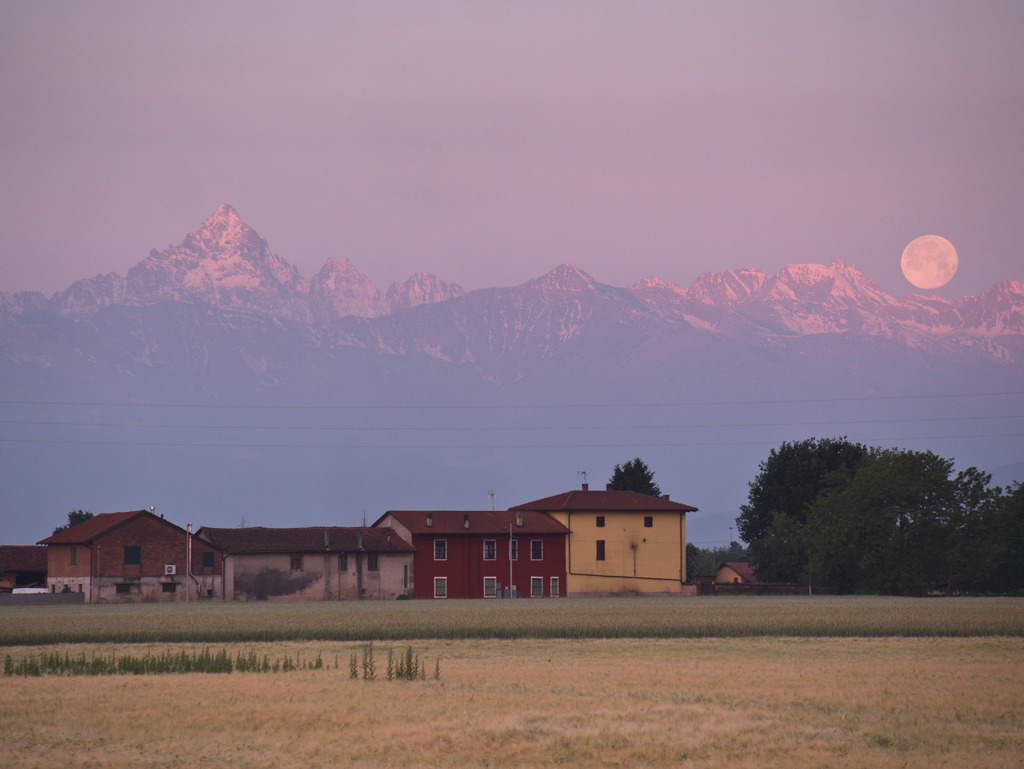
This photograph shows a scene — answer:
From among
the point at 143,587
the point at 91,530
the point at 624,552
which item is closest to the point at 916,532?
the point at 624,552

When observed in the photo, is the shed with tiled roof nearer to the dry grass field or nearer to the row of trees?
the row of trees

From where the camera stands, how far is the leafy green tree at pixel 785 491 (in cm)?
11453

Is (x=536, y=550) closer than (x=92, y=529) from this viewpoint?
No

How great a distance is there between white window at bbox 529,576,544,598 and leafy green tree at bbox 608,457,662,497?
3389 cm

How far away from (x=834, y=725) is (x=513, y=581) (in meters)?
75.9

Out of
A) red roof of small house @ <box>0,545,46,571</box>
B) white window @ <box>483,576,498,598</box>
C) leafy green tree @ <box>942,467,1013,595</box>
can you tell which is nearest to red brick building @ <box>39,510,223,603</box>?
red roof of small house @ <box>0,545,46,571</box>

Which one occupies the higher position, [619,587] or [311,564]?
[311,564]

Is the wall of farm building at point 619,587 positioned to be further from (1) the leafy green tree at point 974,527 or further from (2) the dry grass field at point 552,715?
(2) the dry grass field at point 552,715

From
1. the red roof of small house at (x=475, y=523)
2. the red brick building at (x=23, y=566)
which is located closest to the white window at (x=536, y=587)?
the red roof of small house at (x=475, y=523)

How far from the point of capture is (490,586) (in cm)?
9825

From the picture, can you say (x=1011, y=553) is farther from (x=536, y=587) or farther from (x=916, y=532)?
(x=536, y=587)

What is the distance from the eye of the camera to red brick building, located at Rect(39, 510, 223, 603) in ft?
298

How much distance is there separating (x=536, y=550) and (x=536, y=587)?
9.56ft

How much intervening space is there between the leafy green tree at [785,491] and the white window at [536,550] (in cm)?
2541
